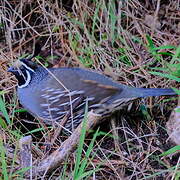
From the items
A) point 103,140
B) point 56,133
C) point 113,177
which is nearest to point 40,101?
point 56,133

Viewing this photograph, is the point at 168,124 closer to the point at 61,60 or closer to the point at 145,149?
the point at 145,149

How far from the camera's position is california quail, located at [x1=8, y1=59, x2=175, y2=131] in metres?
3.45

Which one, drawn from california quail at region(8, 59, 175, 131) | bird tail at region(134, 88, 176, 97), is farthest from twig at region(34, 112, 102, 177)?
bird tail at region(134, 88, 176, 97)

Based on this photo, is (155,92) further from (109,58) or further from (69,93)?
(109,58)

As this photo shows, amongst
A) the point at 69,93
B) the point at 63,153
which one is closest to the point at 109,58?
the point at 69,93

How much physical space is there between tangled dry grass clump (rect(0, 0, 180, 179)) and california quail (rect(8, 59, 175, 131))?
0.14m

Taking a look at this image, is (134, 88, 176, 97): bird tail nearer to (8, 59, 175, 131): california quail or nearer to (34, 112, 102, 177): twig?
(8, 59, 175, 131): california quail

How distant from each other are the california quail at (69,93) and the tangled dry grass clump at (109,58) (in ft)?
0.46

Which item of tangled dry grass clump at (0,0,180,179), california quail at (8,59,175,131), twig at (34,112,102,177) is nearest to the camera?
twig at (34,112,102,177)

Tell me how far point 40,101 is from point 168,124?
986 mm

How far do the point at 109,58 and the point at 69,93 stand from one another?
2.54 feet

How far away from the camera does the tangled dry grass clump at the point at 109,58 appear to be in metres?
3.28

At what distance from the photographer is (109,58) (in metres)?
4.11

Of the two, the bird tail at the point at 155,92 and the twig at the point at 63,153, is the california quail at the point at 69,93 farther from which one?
the twig at the point at 63,153
